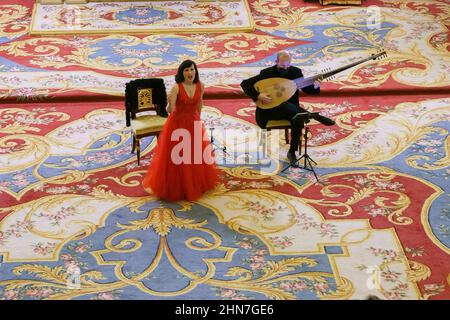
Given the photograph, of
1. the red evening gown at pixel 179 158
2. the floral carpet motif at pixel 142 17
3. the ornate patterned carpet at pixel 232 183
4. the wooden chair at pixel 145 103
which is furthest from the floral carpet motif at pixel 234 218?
the floral carpet motif at pixel 142 17

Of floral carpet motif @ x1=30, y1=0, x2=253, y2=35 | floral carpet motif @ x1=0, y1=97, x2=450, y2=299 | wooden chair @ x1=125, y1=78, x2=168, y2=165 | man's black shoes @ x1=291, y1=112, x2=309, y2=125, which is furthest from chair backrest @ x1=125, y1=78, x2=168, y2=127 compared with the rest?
floral carpet motif @ x1=30, y1=0, x2=253, y2=35

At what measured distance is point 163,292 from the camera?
5.70 metres

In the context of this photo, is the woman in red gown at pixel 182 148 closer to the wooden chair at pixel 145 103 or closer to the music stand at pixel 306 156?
the wooden chair at pixel 145 103

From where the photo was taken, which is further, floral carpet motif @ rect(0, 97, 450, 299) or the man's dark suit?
the man's dark suit

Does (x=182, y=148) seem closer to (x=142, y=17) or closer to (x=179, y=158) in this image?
(x=179, y=158)

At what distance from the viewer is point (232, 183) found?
23.4 ft

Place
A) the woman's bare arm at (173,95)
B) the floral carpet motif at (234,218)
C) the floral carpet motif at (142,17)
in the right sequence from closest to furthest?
the floral carpet motif at (234,218), the woman's bare arm at (173,95), the floral carpet motif at (142,17)

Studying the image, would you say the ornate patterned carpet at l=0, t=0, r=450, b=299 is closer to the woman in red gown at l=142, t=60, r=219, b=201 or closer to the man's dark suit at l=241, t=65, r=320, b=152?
the woman in red gown at l=142, t=60, r=219, b=201

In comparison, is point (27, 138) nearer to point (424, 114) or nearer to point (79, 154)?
point (79, 154)

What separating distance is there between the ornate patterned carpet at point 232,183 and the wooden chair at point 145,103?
1.08 feet

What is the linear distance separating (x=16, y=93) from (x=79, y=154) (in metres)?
1.62

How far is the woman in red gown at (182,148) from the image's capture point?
6719 millimetres

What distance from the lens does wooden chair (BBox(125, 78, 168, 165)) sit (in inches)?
293
